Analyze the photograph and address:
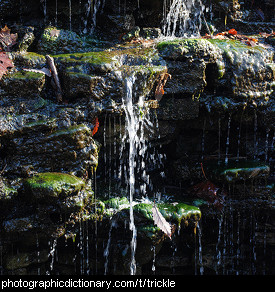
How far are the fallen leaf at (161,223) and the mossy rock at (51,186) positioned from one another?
834 mm

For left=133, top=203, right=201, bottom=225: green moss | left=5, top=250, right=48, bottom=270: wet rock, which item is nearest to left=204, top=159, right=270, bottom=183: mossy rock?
left=133, top=203, right=201, bottom=225: green moss

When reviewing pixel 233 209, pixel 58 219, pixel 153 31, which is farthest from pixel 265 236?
pixel 153 31

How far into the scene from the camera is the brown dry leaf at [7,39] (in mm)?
3749

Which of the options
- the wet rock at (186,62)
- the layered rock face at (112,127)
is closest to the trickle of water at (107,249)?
the layered rock face at (112,127)

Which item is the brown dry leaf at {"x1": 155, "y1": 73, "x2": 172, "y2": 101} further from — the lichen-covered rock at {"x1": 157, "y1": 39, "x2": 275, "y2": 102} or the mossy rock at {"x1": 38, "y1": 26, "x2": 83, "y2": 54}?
the mossy rock at {"x1": 38, "y1": 26, "x2": 83, "y2": 54}

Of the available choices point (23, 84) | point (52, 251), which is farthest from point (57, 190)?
point (23, 84)

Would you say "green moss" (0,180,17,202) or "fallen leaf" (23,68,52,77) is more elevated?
"fallen leaf" (23,68,52,77)

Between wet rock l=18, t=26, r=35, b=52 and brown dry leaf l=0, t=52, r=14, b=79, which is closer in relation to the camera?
brown dry leaf l=0, t=52, r=14, b=79

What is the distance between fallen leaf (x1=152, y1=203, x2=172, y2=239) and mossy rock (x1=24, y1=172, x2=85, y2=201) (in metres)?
0.83

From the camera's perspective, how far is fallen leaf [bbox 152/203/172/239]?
10.5 feet

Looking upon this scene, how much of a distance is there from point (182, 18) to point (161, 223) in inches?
146

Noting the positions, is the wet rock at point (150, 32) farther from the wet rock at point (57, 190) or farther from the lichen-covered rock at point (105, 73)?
the wet rock at point (57, 190)

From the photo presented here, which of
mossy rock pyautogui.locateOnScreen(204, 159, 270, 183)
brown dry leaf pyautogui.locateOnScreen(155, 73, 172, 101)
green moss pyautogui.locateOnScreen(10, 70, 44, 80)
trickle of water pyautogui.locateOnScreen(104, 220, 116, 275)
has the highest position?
green moss pyautogui.locateOnScreen(10, 70, 44, 80)

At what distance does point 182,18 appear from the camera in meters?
5.42
